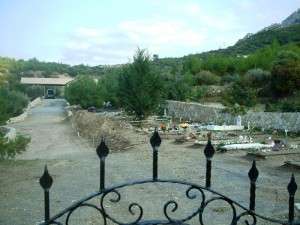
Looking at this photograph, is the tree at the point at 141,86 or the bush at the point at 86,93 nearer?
the tree at the point at 141,86

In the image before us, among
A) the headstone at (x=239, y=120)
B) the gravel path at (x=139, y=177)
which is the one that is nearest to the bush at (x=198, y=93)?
the headstone at (x=239, y=120)

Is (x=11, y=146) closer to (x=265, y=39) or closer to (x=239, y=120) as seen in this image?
(x=239, y=120)

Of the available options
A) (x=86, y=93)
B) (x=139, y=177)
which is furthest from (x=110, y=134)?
(x=86, y=93)

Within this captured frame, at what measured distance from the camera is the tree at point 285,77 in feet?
143

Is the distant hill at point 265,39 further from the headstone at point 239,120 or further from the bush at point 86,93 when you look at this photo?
the headstone at point 239,120

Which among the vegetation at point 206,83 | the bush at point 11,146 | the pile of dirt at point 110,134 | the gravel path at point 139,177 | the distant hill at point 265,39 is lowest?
the pile of dirt at point 110,134

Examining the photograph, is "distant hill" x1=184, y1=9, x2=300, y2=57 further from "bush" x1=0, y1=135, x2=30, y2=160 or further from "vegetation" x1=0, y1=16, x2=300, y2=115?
"bush" x1=0, y1=135, x2=30, y2=160

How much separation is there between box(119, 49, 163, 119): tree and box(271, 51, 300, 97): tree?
15330mm

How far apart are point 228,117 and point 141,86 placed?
255 inches

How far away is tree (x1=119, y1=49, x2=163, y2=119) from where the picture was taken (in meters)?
33.2

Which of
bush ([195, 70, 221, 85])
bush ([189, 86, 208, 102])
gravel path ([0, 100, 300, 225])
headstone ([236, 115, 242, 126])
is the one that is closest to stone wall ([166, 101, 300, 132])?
headstone ([236, 115, 242, 126])

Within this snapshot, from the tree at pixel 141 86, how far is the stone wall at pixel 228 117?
379 cm

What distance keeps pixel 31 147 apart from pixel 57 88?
116 metres

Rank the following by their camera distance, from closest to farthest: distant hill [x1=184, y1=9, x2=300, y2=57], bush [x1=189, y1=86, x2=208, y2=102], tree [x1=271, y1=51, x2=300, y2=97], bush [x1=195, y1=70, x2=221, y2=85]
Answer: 1. tree [x1=271, y1=51, x2=300, y2=97]
2. bush [x1=189, y1=86, x2=208, y2=102]
3. bush [x1=195, y1=70, x2=221, y2=85]
4. distant hill [x1=184, y1=9, x2=300, y2=57]
